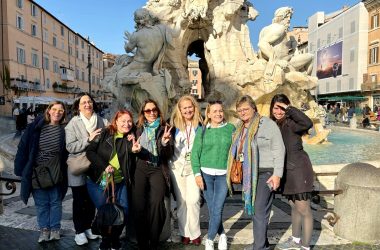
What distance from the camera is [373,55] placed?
37844 mm

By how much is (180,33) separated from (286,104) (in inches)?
372

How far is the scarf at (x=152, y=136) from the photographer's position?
346 centimetres

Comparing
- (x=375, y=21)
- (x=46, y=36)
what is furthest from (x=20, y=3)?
(x=375, y=21)

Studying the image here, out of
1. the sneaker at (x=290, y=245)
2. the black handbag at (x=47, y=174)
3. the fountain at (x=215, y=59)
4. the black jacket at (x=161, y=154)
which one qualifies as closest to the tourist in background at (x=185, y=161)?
the black jacket at (x=161, y=154)

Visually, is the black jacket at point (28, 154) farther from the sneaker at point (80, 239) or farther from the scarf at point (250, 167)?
the scarf at point (250, 167)

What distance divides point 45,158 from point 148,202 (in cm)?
123

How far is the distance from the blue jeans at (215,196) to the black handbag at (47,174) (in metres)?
1.57

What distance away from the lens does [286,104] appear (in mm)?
3482

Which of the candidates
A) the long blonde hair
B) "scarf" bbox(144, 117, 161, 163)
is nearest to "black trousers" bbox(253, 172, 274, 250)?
the long blonde hair

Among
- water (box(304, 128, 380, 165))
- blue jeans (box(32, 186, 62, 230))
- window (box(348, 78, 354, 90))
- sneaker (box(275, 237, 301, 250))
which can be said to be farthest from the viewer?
window (box(348, 78, 354, 90))

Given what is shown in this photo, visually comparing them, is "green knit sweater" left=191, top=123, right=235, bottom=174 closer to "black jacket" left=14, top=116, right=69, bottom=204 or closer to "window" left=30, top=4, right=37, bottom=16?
"black jacket" left=14, top=116, right=69, bottom=204

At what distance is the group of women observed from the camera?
335 cm

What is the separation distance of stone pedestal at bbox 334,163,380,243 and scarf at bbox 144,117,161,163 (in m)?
2.10

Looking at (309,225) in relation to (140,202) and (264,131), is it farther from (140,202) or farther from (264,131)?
(140,202)
